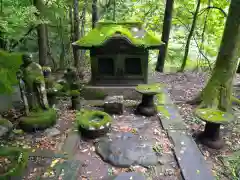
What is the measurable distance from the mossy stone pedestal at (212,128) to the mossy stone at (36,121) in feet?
12.9

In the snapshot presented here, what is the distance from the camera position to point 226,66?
265 inches

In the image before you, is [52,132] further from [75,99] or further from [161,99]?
[161,99]

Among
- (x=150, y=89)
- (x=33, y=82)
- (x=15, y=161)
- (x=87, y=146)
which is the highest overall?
(x=33, y=82)

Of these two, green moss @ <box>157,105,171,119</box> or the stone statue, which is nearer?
the stone statue

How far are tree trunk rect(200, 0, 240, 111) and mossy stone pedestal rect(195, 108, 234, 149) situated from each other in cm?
107

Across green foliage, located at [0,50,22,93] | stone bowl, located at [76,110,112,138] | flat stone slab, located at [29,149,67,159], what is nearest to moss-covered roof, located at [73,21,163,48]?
stone bowl, located at [76,110,112,138]

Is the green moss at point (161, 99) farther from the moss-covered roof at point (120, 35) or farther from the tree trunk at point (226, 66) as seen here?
the moss-covered roof at point (120, 35)

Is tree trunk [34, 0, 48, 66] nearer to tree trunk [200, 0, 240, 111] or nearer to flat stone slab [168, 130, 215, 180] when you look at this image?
flat stone slab [168, 130, 215, 180]

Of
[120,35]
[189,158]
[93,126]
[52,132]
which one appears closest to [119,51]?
[120,35]

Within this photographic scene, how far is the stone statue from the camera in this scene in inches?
227

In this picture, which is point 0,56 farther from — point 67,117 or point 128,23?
point 128,23

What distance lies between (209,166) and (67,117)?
4211 mm

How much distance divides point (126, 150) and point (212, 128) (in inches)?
93.1

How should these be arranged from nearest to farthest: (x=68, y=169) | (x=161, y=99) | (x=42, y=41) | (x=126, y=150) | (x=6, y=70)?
(x=6, y=70)
(x=68, y=169)
(x=126, y=150)
(x=161, y=99)
(x=42, y=41)
